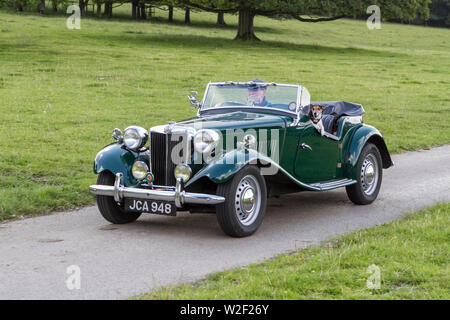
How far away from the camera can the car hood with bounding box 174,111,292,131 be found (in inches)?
300

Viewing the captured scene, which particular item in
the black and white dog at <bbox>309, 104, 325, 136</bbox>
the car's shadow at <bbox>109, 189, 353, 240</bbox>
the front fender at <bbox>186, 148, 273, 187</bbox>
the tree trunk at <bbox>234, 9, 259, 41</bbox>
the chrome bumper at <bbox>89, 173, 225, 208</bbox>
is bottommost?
the car's shadow at <bbox>109, 189, 353, 240</bbox>

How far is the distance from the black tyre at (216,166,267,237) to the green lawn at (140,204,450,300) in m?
0.83

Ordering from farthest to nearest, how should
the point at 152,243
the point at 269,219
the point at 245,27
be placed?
the point at 245,27, the point at 269,219, the point at 152,243

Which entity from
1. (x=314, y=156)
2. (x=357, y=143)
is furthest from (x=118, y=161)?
(x=357, y=143)

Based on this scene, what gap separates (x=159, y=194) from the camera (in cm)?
705

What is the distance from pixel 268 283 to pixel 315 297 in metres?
0.48

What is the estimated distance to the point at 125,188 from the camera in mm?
7281

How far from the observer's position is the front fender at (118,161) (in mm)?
7609

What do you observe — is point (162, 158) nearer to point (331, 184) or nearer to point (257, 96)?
point (257, 96)

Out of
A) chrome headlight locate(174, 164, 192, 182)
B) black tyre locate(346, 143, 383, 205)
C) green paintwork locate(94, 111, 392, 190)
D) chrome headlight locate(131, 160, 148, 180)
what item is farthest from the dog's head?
chrome headlight locate(131, 160, 148, 180)

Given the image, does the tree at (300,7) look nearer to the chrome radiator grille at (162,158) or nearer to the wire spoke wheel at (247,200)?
the chrome radiator grille at (162,158)

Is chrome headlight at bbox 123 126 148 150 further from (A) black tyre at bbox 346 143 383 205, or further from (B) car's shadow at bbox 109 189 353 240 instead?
(A) black tyre at bbox 346 143 383 205

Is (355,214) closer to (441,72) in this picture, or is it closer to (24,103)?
(24,103)

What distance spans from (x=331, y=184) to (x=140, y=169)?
2.57 metres
